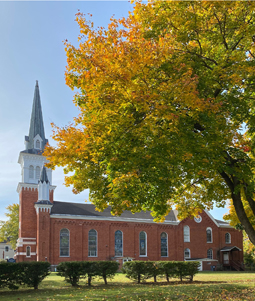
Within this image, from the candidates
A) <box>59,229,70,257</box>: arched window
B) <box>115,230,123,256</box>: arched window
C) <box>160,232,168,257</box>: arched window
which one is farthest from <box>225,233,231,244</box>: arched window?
<box>59,229,70,257</box>: arched window

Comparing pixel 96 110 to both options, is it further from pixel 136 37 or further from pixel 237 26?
pixel 237 26

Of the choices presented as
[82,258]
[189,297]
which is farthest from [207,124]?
[82,258]

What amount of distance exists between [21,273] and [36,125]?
38.3 metres

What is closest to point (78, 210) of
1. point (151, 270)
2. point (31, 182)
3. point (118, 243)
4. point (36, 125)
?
point (118, 243)

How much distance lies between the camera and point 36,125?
175 ft

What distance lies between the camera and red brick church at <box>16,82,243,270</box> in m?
43.0

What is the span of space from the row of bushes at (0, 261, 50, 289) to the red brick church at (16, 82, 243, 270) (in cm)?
2432

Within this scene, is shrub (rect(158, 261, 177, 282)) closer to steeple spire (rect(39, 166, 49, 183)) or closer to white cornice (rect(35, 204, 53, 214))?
white cornice (rect(35, 204, 53, 214))

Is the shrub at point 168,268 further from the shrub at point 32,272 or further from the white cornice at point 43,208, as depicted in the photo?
the white cornice at point 43,208

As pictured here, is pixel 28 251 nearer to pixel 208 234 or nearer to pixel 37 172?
pixel 37 172

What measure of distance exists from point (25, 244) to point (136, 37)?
124 ft

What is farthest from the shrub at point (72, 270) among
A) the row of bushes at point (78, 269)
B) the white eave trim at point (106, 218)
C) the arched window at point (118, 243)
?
the arched window at point (118, 243)

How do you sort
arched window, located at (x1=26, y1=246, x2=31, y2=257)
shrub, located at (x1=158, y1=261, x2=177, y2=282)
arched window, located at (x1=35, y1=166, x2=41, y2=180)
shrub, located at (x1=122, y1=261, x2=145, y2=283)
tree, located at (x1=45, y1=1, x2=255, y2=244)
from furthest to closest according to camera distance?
arched window, located at (x1=35, y1=166, x2=41, y2=180), arched window, located at (x1=26, y1=246, x2=31, y2=257), shrub, located at (x1=158, y1=261, x2=177, y2=282), shrub, located at (x1=122, y1=261, x2=145, y2=283), tree, located at (x1=45, y1=1, x2=255, y2=244)

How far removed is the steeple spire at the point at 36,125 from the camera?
5175 cm
